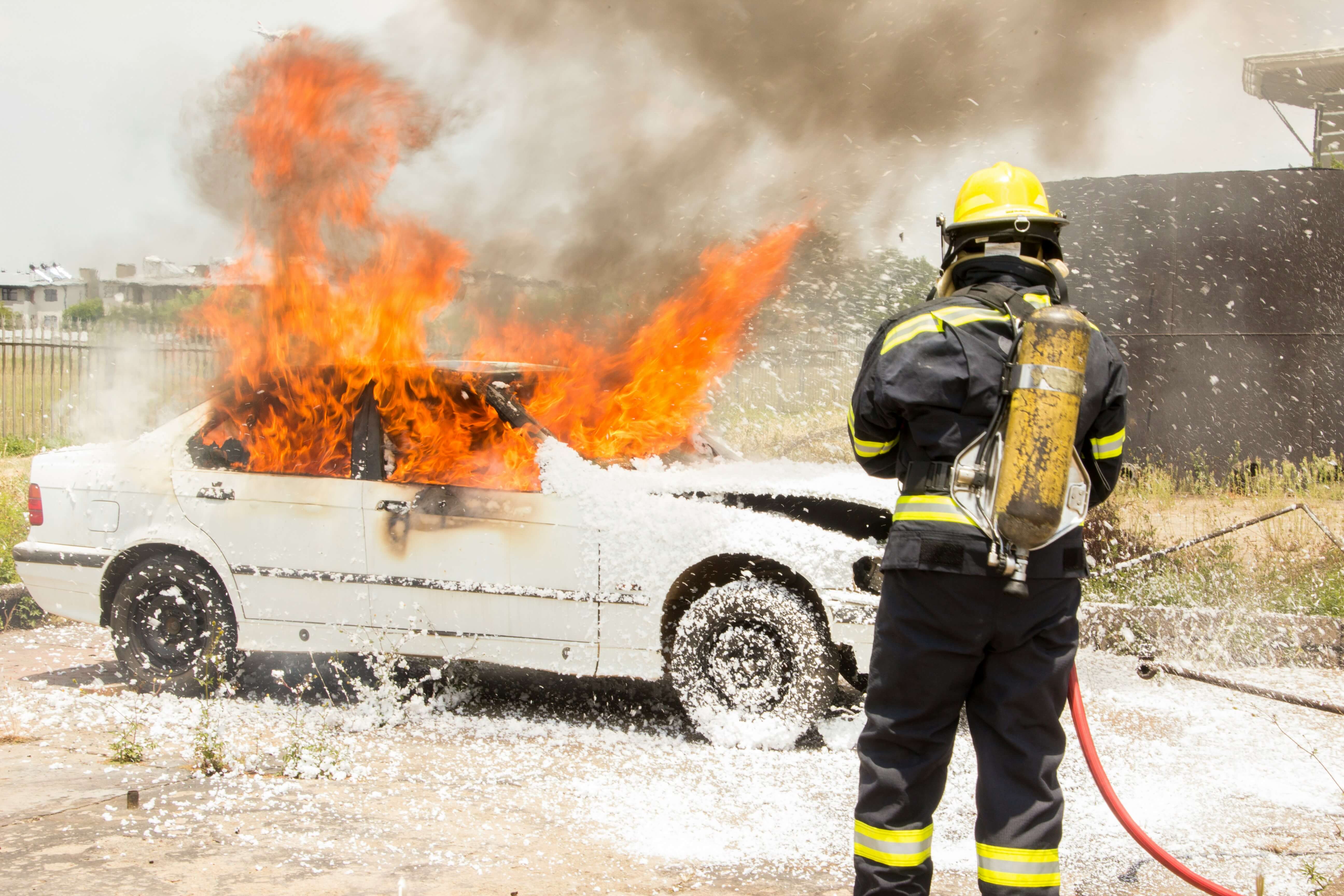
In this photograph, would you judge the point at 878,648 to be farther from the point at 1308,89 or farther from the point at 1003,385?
the point at 1308,89

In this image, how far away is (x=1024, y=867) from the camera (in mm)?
2432

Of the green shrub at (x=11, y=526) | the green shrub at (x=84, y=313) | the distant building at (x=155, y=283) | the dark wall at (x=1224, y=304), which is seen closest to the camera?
the distant building at (x=155, y=283)

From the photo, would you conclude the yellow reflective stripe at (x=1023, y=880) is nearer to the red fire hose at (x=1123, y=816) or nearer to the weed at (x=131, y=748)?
the red fire hose at (x=1123, y=816)

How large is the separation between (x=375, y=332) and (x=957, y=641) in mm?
3942

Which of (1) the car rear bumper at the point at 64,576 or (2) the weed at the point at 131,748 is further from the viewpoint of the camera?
(1) the car rear bumper at the point at 64,576

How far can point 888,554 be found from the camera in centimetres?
260

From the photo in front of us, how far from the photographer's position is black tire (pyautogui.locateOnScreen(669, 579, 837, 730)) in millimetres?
4328

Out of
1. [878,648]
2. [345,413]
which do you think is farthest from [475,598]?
[878,648]

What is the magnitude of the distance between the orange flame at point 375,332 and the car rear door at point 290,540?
138 millimetres

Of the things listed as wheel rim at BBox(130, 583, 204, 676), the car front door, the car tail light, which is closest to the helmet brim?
the car front door

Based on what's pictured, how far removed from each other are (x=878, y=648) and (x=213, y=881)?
2141mm

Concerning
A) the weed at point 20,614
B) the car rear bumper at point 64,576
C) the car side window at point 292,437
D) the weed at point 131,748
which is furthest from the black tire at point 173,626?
the weed at point 20,614

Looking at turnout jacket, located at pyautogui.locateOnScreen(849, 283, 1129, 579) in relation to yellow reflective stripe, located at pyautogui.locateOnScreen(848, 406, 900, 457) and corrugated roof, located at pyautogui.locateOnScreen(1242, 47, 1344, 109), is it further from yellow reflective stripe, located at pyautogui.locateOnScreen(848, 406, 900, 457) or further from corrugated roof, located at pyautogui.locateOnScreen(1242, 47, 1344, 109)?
corrugated roof, located at pyautogui.locateOnScreen(1242, 47, 1344, 109)

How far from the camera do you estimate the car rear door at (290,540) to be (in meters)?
4.84
